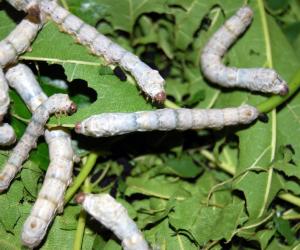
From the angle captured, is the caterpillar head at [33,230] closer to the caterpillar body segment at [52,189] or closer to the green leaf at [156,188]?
the caterpillar body segment at [52,189]

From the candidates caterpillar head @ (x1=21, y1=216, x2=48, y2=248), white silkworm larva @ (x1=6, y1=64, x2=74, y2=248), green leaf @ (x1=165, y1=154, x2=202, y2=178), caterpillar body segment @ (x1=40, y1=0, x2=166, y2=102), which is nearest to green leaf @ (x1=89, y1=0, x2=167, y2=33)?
caterpillar body segment @ (x1=40, y1=0, x2=166, y2=102)

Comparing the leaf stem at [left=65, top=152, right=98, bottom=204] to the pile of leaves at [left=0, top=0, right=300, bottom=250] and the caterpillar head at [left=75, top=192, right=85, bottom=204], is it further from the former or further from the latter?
the caterpillar head at [left=75, top=192, right=85, bottom=204]

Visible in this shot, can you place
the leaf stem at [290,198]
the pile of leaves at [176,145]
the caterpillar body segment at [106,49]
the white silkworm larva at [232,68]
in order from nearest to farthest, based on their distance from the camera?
the caterpillar body segment at [106,49] < the pile of leaves at [176,145] < the white silkworm larva at [232,68] < the leaf stem at [290,198]

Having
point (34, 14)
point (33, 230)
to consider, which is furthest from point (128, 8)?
point (33, 230)

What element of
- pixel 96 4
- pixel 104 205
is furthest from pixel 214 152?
pixel 96 4

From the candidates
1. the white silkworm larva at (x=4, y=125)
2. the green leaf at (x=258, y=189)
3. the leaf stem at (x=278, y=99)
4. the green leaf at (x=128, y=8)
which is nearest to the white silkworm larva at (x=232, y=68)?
the leaf stem at (x=278, y=99)
